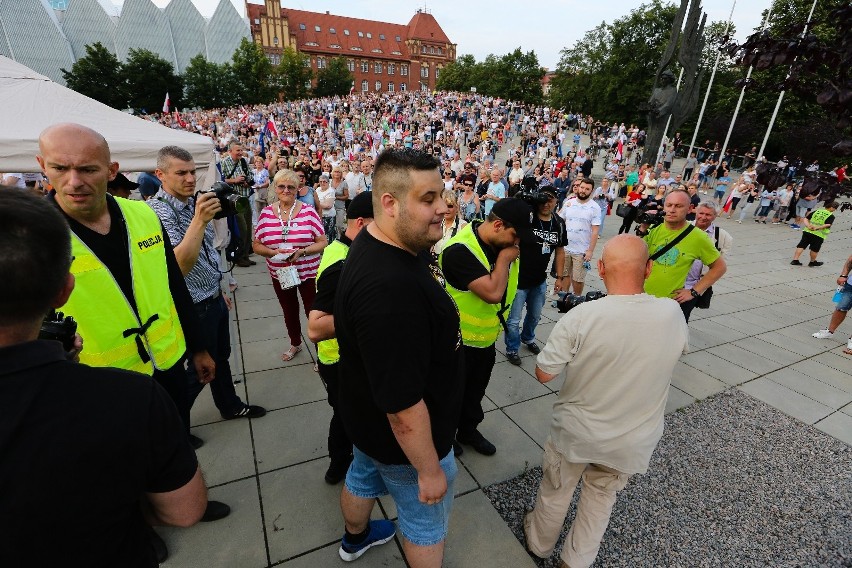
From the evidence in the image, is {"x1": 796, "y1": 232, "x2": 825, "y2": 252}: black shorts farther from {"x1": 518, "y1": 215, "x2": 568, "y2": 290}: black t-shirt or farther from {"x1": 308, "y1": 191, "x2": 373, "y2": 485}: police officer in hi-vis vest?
{"x1": 308, "y1": 191, "x2": 373, "y2": 485}: police officer in hi-vis vest

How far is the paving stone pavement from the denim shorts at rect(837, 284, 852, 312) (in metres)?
0.53

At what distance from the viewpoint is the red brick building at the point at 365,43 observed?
70.4 m

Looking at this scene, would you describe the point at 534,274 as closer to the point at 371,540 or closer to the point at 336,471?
the point at 336,471

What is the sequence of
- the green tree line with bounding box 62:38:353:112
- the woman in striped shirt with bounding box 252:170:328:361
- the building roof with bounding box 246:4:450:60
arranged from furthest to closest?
the building roof with bounding box 246:4:450:60, the green tree line with bounding box 62:38:353:112, the woman in striped shirt with bounding box 252:170:328:361

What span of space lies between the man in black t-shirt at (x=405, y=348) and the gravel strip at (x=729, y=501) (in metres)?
1.31

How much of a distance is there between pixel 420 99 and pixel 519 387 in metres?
39.4

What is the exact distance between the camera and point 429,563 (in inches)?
69.2

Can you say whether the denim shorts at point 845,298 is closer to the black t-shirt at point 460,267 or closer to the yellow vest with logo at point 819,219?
the yellow vest with logo at point 819,219

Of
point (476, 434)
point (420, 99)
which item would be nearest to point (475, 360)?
point (476, 434)

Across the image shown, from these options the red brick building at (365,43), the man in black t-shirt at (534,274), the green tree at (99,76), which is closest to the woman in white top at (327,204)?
the man in black t-shirt at (534,274)

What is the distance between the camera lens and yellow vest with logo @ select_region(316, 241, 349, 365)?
2.32m

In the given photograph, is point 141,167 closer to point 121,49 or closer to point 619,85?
point 619,85

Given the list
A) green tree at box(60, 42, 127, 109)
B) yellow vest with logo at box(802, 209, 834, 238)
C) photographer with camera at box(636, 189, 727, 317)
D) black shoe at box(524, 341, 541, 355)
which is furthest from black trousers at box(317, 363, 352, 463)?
green tree at box(60, 42, 127, 109)

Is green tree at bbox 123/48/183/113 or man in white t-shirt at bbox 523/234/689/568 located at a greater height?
green tree at bbox 123/48/183/113
